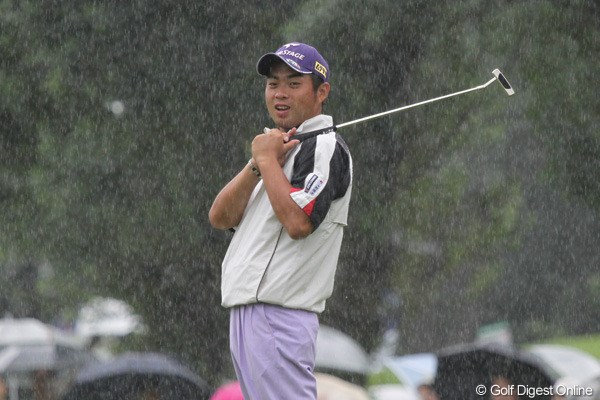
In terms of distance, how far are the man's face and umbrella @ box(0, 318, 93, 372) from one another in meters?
11.0

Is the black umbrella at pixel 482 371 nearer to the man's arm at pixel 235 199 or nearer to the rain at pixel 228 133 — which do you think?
the rain at pixel 228 133

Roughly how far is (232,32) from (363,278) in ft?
8.71

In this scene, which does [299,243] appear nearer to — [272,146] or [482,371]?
[272,146]

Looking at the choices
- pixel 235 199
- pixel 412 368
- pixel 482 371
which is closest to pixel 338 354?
pixel 412 368

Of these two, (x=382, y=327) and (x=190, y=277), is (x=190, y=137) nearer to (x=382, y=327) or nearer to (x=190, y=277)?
(x=190, y=277)

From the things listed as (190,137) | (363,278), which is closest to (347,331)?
(363,278)

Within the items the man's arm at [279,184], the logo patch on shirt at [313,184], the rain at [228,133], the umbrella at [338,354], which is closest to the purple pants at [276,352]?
the man's arm at [279,184]

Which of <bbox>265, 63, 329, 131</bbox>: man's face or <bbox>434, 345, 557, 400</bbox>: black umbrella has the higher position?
<bbox>265, 63, 329, 131</bbox>: man's face

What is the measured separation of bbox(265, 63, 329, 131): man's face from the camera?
4.55m

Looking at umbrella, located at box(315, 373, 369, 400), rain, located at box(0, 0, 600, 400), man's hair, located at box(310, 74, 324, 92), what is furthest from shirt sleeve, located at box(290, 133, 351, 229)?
rain, located at box(0, 0, 600, 400)

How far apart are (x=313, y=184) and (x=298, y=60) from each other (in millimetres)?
531

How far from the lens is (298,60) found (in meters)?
4.55

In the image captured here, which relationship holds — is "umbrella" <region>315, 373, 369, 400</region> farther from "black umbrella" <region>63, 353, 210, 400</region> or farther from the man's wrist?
the man's wrist

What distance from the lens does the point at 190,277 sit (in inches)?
505
